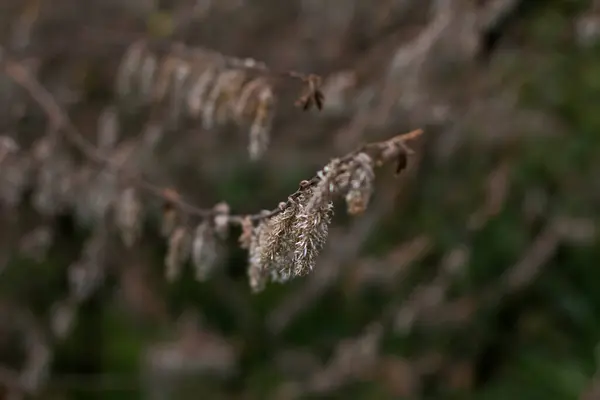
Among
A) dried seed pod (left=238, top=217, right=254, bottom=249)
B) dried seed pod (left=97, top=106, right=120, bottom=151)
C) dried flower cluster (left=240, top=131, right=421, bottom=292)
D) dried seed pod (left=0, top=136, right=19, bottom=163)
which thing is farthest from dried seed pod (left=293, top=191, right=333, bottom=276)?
dried seed pod (left=97, top=106, right=120, bottom=151)

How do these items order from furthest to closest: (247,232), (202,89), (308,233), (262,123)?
(202,89)
(262,123)
(247,232)
(308,233)

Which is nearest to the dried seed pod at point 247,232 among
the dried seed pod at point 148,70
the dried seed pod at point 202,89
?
the dried seed pod at point 202,89

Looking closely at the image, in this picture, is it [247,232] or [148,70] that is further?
[148,70]

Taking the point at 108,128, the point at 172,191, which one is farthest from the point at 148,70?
the point at 108,128

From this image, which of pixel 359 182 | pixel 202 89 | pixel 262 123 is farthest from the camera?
pixel 202 89

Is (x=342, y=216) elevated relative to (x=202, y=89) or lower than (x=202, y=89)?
elevated

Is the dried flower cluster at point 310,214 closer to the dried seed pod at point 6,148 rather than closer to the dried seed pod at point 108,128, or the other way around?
the dried seed pod at point 6,148

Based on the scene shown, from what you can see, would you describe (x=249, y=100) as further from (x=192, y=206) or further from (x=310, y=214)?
(x=310, y=214)

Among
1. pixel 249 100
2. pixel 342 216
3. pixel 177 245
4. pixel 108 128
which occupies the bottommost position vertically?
pixel 177 245
